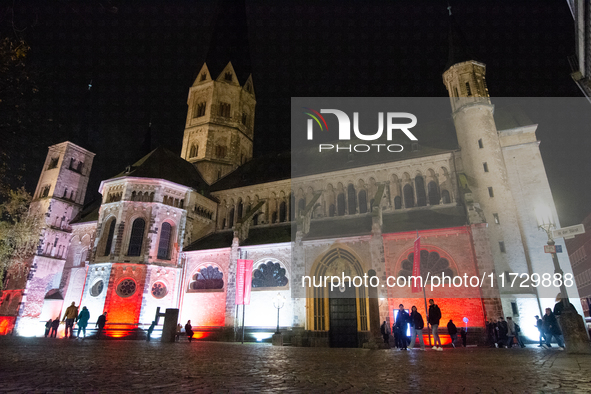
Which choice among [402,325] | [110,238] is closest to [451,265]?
[402,325]

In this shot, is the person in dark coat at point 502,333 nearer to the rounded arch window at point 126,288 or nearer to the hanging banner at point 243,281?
the hanging banner at point 243,281

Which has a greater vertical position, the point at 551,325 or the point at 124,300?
the point at 124,300

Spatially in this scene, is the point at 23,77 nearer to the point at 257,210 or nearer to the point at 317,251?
the point at 317,251

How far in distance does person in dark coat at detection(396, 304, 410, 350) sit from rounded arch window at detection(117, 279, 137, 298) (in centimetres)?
1864

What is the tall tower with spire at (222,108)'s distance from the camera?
34.8m

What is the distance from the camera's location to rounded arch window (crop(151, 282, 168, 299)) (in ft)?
79.6

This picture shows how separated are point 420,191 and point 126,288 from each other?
21.7m

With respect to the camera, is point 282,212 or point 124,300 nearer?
point 124,300

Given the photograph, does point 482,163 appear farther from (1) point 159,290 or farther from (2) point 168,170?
(1) point 159,290

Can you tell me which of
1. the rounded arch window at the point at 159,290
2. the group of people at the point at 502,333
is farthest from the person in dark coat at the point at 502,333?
the rounded arch window at the point at 159,290

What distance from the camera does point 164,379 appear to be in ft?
13.9

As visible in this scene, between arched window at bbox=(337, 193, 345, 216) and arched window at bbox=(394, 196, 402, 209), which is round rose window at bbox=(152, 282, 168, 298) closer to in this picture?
arched window at bbox=(337, 193, 345, 216)

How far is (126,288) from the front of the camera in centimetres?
2356

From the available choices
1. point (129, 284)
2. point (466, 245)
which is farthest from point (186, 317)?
point (466, 245)
